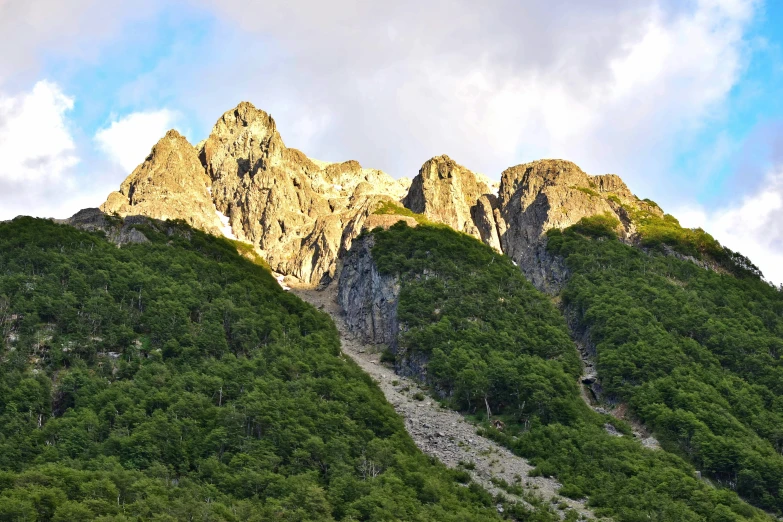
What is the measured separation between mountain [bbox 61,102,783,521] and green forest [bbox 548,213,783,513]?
0.94 ft

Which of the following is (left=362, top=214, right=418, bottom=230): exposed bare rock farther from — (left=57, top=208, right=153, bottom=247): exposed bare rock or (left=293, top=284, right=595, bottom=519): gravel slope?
→ (left=293, top=284, right=595, bottom=519): gravel slope

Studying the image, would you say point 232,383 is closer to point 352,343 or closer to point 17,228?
point 352,343

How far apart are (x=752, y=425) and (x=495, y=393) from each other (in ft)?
119

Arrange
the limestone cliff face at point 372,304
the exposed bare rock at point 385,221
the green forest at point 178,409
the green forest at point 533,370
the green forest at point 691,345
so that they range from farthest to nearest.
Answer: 1. the exposed bare rock at point 385,221
2. the limestone cliff face at point 372,304
3. the green forest at point 691,345
4. the green forest at point 533,370
5. the green forest at point 178,409

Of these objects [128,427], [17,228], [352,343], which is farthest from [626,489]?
[17,228]

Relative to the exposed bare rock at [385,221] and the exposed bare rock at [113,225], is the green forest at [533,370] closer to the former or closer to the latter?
the exposed bare rock at [385,221]

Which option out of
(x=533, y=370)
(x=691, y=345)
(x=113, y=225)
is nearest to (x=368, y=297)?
(x=533, y=370)

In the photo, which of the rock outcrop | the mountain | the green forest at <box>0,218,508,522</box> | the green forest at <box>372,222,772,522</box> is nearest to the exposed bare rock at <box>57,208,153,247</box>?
the mountain

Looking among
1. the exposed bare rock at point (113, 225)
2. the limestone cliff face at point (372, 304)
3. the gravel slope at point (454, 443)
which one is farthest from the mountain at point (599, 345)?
the gravel slope at point (454, 443)

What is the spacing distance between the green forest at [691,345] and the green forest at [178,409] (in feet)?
114

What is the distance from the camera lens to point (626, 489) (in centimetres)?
9519

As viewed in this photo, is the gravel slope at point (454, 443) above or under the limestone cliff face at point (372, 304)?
under

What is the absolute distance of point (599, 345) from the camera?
452ft

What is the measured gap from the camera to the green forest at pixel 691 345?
351 ft
